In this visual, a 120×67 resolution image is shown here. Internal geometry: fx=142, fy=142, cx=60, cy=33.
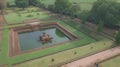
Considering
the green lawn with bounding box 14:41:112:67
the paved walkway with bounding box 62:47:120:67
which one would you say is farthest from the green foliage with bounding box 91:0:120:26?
the paved walkway with bounding box 62:47:120:67

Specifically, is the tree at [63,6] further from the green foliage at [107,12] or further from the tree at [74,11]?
the green foliage at [107,12]

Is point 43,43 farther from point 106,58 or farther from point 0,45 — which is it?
point 106,58

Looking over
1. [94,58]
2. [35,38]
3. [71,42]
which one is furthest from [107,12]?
[35,38]

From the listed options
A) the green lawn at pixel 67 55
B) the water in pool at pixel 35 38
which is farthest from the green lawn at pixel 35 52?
the water in pool at pixel 35 38

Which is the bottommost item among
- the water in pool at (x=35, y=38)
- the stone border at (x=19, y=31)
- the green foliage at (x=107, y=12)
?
the water in pool at (x=35, y=38)

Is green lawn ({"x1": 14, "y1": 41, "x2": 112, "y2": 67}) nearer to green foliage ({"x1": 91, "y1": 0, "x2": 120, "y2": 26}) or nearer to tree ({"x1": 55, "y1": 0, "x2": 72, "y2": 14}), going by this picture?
green foliage ({"x1": 91, "y1": 0, "x2": 120, "y2": 26})

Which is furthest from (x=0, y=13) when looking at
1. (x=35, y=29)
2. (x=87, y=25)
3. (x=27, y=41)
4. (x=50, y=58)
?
(x=50, y=58)
